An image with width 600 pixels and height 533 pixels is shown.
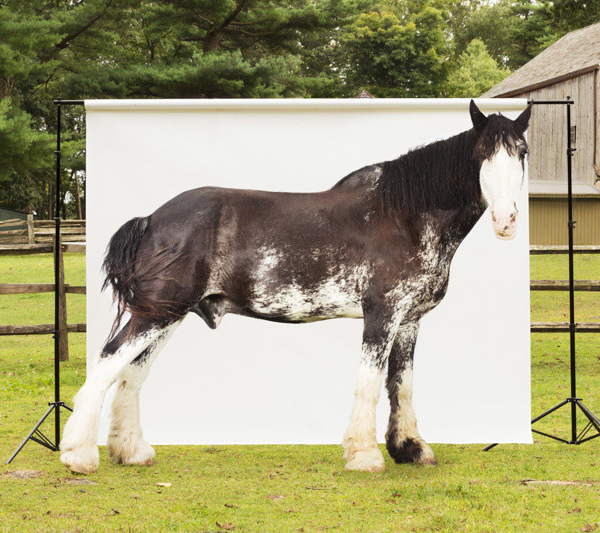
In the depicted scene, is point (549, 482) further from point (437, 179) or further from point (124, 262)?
point (124, 262)

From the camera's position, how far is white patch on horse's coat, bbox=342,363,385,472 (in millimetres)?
5043

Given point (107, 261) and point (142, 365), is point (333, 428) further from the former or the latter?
point (107, 261)

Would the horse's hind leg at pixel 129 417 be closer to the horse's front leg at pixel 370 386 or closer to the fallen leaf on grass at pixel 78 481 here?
the fallen leaf on grass at pixel 78 481

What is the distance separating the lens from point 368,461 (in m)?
5.05

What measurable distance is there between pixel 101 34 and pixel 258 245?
2004cm

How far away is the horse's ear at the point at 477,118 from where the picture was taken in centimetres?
498

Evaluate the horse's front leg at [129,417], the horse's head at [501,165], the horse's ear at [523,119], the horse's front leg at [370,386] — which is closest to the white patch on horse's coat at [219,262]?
the horse's front leg at [129,417]

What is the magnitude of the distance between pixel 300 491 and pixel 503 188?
2.22 metres

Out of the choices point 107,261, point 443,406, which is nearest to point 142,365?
point 107,261

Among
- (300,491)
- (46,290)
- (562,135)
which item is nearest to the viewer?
(300,491)

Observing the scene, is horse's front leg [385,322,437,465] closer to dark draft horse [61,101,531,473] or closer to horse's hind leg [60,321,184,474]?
dark draft horse [61,101,531,473]

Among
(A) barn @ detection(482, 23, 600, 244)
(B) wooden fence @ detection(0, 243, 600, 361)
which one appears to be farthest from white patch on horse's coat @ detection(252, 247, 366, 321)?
(A) barn @ detection(482, 23, 600, 244)

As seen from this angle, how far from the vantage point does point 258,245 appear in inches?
207

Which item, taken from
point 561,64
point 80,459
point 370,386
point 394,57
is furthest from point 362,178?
point 394,57
